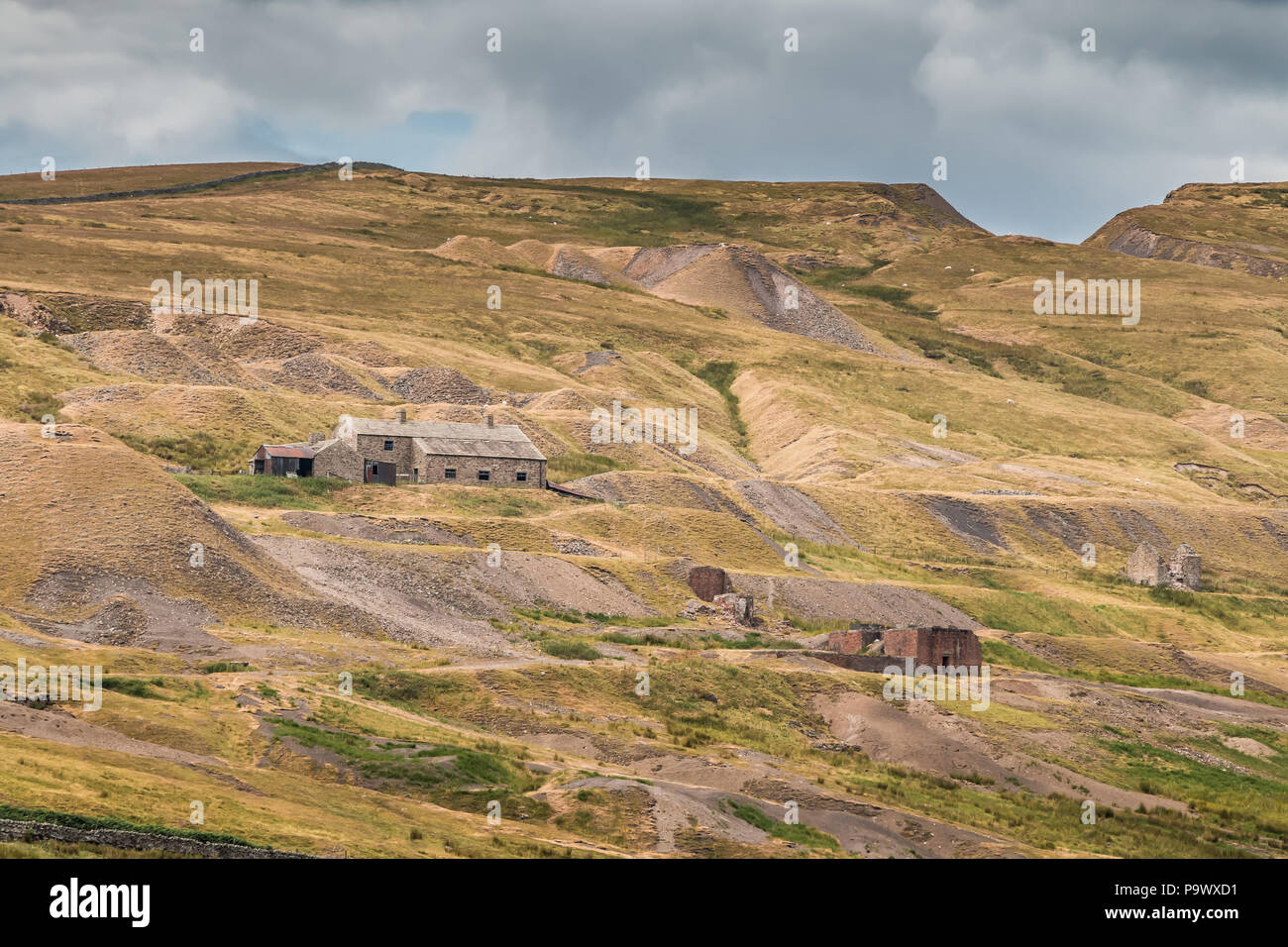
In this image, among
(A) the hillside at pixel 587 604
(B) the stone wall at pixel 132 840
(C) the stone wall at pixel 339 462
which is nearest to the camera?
(B) the stone wall at pixel 132 840

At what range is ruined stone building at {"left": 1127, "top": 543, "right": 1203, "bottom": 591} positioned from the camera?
10481 cm

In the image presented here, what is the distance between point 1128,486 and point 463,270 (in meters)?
88.8

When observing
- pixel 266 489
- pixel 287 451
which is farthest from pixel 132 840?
pixel 287 451

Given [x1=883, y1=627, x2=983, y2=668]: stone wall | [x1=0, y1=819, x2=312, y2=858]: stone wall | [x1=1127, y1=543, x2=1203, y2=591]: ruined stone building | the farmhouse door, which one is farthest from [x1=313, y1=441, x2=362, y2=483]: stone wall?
[x1=0, y1=819, x2=312, y2=858]: stone wall

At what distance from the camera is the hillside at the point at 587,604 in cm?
4550

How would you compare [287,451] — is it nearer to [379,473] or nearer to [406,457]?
[379,473]

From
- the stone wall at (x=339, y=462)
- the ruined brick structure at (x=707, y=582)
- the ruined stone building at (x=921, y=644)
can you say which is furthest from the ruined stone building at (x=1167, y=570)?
the stone wall at (x=339, y=462)

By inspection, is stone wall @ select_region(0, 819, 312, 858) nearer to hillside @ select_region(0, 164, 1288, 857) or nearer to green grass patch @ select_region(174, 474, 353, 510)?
hillside @ select_region(0, 164, 1288, 857)

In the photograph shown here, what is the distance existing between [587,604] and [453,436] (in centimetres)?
2611

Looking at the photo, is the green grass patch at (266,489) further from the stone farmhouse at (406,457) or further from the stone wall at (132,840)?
the stone wall at (132,840)

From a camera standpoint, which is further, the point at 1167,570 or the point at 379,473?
the point at 1167,570

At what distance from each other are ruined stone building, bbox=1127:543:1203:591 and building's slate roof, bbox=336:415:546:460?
134 feet

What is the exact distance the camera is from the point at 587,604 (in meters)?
75.1
